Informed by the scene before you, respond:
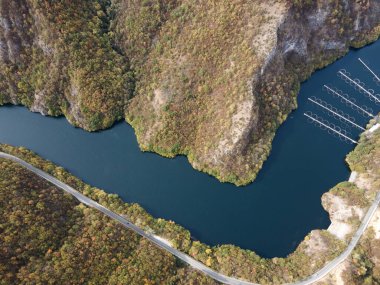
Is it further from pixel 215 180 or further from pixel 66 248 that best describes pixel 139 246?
pixel 215 180

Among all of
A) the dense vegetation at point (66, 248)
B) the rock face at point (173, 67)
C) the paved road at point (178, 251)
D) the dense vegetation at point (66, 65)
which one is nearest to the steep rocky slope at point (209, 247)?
the dense vegetation at point (66, 248)

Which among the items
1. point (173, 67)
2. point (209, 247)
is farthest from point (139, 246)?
point (173, 67)

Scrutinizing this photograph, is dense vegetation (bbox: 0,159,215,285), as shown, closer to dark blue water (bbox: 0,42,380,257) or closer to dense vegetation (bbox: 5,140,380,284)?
dense vegetation (bbox: 5,140,380,284)

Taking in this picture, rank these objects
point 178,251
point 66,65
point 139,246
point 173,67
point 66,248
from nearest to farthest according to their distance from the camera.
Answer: point 66,248, point 139,246, point 178,251, point 173,67, point 66,65

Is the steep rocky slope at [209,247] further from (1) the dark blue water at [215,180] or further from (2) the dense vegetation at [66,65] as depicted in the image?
(2) the dense vegetation at [66,65]

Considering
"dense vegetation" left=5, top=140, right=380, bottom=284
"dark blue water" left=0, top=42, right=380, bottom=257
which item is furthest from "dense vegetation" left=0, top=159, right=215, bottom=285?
"dark blue water" left=0, top=42, right=380, bottom=257
